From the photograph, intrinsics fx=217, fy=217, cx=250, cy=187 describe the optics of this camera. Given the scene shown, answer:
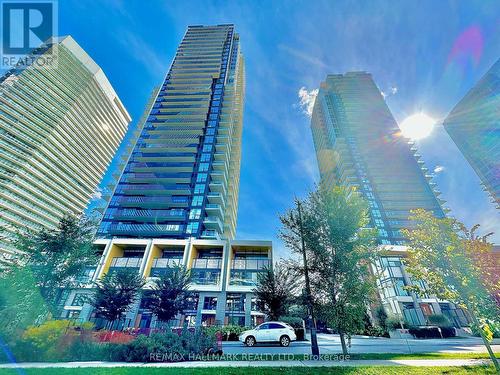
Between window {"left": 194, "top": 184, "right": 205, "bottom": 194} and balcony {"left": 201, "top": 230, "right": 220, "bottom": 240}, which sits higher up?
window {"left": 194, "top": 184, "right": 205, "bottom": 194}

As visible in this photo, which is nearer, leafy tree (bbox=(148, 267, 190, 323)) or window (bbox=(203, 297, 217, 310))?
leafy tree (bbox=(148, 267, 190, 323))

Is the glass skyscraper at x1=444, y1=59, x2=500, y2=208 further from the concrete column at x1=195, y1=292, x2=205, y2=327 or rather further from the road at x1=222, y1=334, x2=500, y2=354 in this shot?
the concrete column at x1=195, y1=292, x2=205, y2=327

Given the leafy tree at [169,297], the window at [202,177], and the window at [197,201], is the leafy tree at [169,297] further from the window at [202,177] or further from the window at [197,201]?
the window at [202,177]

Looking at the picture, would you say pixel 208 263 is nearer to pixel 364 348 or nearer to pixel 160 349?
pixel 364 348

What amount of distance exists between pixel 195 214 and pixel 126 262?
53.1 feet

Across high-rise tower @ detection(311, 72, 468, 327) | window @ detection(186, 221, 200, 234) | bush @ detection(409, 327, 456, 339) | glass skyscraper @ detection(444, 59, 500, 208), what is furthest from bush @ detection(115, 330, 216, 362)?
glass skyscraper @ detection(444, 59, 500, 208)

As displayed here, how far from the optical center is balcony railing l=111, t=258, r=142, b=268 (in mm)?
37219

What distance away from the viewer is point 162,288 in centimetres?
2527

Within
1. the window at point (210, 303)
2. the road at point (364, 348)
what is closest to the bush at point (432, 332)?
the road at point (364, 348)

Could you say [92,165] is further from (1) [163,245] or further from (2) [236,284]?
(2) [236,284]

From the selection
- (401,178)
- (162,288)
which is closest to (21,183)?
(162,288)

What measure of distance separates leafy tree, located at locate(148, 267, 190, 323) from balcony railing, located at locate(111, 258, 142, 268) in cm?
1368

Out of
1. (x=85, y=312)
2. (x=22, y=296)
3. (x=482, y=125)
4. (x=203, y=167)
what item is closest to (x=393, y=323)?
(x=22, y=296)

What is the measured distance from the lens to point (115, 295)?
982 inches
